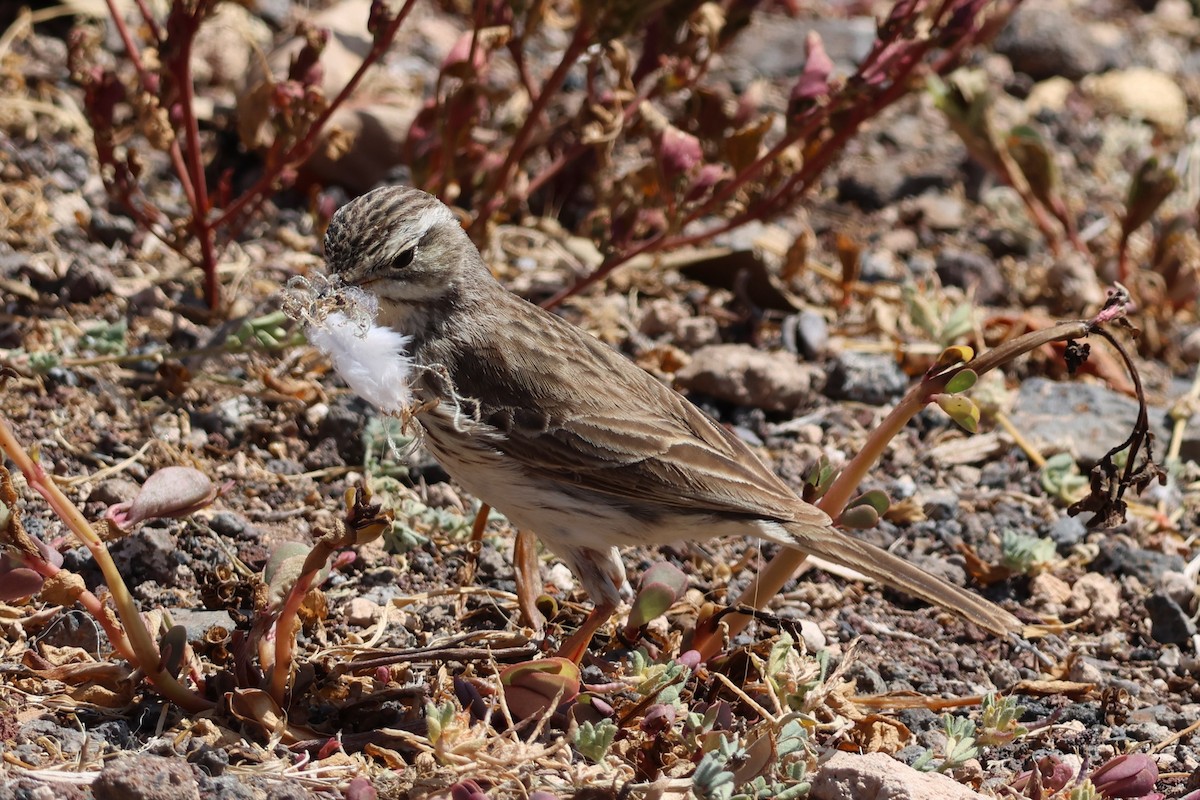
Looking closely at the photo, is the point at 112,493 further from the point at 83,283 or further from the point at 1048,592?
the point at 1048,592

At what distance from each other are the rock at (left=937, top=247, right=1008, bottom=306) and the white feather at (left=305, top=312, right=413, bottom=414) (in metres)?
4.01

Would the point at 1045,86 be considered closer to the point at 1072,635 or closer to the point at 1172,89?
the point at 1172,89

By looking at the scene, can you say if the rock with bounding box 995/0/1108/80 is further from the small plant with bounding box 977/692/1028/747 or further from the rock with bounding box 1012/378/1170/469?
the small plant with bounding box 977/692/1028/747

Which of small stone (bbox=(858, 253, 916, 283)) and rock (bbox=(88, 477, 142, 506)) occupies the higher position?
small stone (bbox=(858, 253, 916, 283))

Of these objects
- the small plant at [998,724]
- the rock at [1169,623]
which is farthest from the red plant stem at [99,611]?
the rock at [1169,623]

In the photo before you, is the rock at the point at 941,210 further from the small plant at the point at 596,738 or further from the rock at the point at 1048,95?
the small plant at the point at 596,738

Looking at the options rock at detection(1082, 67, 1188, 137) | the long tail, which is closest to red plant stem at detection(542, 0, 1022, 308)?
the long tail

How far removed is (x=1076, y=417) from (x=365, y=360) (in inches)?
140

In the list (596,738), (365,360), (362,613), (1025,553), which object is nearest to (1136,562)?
(1025,553)

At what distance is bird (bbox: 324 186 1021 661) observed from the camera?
4.49 m

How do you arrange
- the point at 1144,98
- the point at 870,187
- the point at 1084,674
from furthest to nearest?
the point at 1144,98, the point at 870,187, the point at 1084,674

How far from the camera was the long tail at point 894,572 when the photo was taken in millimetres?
4391

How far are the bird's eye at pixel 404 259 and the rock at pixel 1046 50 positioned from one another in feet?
21.1

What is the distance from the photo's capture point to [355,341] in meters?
4.19
